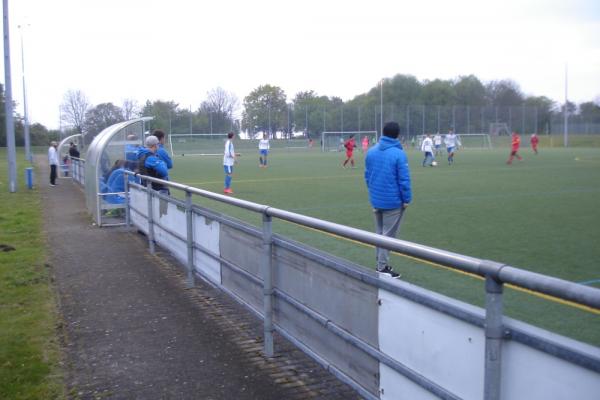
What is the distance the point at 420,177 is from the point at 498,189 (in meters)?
5.37

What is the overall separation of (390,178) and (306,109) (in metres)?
67.6

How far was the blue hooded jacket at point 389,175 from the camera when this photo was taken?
7234 mm

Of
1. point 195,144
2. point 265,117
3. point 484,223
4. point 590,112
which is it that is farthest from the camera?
point 590,112

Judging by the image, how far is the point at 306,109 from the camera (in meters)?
73.9

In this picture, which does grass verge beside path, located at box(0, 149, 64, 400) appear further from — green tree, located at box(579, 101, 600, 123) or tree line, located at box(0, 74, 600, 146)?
green tree, located at box(579, 101, 600, 123)

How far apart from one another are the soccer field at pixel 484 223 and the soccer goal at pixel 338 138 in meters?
41.8

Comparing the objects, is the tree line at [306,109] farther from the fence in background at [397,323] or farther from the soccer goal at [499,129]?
the fence in background at [397,323]

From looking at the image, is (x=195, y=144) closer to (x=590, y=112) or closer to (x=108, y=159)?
(x=108, y=159)

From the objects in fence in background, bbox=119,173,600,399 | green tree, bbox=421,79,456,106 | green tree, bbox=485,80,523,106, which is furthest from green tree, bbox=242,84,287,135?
fence in background, bbox=119,173,600,399

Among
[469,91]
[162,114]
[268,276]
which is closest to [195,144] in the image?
[162,114]

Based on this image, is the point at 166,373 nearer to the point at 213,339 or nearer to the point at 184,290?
the point at 213,339

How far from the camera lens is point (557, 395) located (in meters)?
2.00

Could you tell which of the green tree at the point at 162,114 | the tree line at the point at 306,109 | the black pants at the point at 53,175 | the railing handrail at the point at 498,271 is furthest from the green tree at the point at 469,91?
the railing handrail at the point at 498,271

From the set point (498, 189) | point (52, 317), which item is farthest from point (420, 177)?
point (52, 317)
